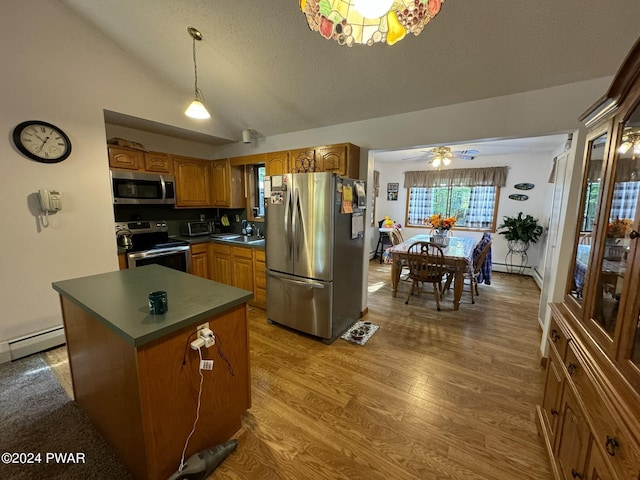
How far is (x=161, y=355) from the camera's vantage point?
47.3 inches

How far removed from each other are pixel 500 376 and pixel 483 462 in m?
0.96

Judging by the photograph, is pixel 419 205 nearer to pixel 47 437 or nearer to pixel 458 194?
pixel 458 194

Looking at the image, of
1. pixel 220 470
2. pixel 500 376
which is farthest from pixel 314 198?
pixel 500 376

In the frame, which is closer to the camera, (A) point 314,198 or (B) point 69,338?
(B) point 69,338

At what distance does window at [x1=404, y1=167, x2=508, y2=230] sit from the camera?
18.4 ft

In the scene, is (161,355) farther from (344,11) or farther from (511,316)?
(511,316)

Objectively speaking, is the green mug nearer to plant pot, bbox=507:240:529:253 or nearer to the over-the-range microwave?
the over-the-range microwave

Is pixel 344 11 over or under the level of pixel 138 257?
over

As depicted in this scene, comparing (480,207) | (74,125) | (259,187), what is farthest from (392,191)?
(74,125)

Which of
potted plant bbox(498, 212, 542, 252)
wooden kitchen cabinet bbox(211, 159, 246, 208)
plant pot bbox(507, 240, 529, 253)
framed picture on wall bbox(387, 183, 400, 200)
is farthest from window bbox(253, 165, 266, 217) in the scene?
plant pot bbox(507, 240, 529, 253)

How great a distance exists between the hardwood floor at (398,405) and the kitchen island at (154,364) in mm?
322

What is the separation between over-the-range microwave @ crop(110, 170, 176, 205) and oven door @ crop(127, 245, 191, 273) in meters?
0.65

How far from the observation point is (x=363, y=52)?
2193mm

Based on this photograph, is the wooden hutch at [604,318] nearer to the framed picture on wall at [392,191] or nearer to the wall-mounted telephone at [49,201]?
the wall-mounted telephone at [49,201]
